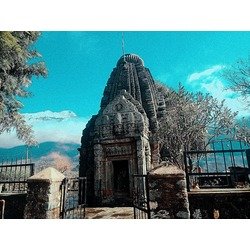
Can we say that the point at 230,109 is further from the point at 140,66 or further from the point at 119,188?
the point at 119,188

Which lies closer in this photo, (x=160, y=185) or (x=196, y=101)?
(x=160, y=185)

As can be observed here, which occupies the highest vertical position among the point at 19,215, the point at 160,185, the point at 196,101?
the point at 196,101

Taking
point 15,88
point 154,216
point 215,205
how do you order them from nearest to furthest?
point 154,216, point 215,205, point 15,88

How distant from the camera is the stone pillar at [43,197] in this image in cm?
465

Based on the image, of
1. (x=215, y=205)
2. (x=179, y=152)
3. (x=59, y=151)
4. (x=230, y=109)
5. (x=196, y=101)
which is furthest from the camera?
(x=59, y=151)

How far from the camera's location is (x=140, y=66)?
19.2 m

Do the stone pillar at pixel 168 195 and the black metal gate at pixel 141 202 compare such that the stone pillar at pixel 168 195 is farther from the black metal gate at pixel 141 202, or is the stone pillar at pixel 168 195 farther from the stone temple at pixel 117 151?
the stone temple at pixel 117 151

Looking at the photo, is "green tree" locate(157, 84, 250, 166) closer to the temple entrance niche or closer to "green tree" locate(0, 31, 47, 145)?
the temple entrance niche

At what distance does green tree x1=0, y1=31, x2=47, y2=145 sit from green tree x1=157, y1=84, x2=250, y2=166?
835 centimetres

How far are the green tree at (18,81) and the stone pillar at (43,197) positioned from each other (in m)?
7.43

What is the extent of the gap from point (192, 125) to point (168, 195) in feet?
42.2

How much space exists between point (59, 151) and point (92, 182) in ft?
335

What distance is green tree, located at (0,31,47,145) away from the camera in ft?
Result: 36.9

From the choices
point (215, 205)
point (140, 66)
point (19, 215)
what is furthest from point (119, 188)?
point (140, 66)
